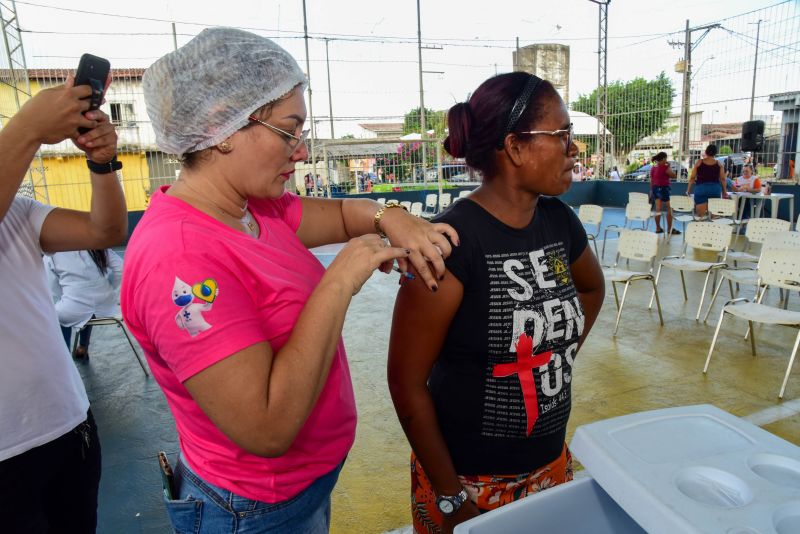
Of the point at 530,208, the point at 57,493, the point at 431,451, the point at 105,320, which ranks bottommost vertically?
the point at 105,320

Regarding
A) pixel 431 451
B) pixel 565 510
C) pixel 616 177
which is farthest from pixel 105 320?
pixel 616 177

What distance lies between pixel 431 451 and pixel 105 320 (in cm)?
369

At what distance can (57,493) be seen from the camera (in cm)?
137

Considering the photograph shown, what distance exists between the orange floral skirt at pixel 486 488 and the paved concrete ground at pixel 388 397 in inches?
41.7

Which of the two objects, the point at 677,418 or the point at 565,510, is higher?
the point at 677,418

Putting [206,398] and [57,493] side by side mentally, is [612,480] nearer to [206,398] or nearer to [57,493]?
[206,398]

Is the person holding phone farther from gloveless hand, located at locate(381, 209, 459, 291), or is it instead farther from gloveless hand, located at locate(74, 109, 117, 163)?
gloveless hand, located at locate(381, 209, 459, 291)

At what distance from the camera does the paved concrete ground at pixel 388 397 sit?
255 centimetres

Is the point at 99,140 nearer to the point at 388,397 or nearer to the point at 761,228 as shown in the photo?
the point at 388,397

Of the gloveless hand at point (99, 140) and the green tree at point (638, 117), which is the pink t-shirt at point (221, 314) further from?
the green tree at point (638, 117)

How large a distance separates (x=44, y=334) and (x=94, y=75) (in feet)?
2.18

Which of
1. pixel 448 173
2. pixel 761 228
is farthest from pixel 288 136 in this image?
pixel 448 173

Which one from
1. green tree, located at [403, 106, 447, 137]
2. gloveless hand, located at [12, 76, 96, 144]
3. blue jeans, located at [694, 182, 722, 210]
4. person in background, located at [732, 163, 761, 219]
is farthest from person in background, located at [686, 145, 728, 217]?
gloveless hand, located at [12, 76, 96, 144]

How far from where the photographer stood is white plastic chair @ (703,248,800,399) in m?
3.67
